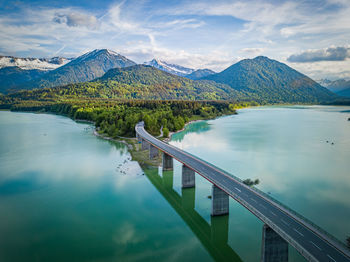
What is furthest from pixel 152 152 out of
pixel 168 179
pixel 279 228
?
pixel 279 228

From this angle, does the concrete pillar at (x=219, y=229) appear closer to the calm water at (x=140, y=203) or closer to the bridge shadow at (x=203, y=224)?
the bridge shadow at (x=203, y=224)

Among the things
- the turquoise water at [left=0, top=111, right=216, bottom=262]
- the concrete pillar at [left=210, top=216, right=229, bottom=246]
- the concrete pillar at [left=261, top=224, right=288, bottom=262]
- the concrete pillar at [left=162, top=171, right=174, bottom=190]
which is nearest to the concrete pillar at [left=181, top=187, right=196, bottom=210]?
the turquoise water at [left=0, top=111, right=216, bottom=262]

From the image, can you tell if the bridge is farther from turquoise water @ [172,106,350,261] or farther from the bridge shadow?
turquoise water @ [172,106,350,261]

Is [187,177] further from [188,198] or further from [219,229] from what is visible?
[219,229]

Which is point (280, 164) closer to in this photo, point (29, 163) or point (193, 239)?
point (193, 239)

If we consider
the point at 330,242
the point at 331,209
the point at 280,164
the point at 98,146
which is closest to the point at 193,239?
the point at 330,242

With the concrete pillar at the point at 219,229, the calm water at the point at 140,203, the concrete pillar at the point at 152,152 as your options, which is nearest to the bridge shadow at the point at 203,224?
the concrete pillar at the point at 219,229

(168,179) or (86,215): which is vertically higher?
(168,179)
